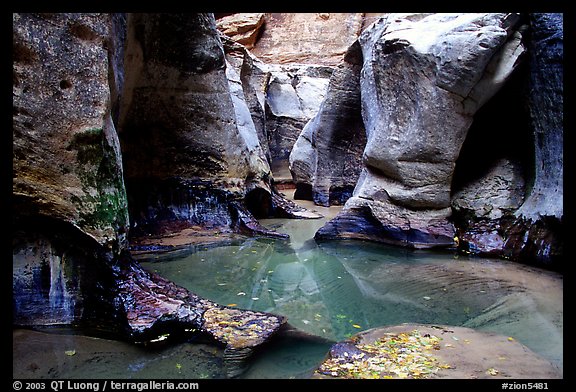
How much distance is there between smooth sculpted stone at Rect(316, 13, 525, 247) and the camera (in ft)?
19.8

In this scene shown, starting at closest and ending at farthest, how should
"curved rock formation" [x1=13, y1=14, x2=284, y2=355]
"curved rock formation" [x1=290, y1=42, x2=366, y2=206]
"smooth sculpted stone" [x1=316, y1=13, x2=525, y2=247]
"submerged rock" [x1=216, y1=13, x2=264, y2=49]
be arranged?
"curved rock formation" [x1=13, y1=14, x2=284, y2=355] < "smooth sculpted stone" [x1=316, y1=13, x2=525, y2=247] < "curved rock formation" [x1=290, y1=42, x2=366, y2=206] < "submerged rock" [x1=216, y1=13, x2=264, y2=49]

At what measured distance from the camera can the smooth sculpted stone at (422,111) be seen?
6.03 m

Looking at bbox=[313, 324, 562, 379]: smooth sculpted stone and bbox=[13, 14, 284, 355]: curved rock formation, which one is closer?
bbox=[313, 324, 562, 379]: smooth sculpted stone

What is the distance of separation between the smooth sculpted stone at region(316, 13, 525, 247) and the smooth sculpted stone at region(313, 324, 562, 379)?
368cm

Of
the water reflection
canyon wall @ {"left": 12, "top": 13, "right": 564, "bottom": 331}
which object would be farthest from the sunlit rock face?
the water reflection

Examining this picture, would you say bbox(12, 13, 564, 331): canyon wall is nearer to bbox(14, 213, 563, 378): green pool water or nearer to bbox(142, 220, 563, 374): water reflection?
bbox(14, 213, 563, 378): green pool water

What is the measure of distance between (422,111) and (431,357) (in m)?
4.74

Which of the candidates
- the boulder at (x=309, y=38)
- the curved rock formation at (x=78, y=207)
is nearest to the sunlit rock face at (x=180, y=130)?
the curved rock formation at (x=78, y=207)

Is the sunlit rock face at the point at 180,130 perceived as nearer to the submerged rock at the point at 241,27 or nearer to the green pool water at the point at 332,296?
the green pool water at the point at 332,296

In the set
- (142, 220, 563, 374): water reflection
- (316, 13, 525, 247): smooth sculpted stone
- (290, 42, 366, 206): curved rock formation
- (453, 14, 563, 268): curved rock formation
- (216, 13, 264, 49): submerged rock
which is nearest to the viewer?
(142, 220, 563, 374): water reflection

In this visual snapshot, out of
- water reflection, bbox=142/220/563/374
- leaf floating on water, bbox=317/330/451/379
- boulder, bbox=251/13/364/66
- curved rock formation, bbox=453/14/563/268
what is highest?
boulder, bbox=251/13/364/66

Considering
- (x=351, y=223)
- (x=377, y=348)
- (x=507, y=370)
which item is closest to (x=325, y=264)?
(x=351, y=223)

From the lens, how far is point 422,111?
21.7ft

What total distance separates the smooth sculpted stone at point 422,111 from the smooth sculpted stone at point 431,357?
12.1ft
